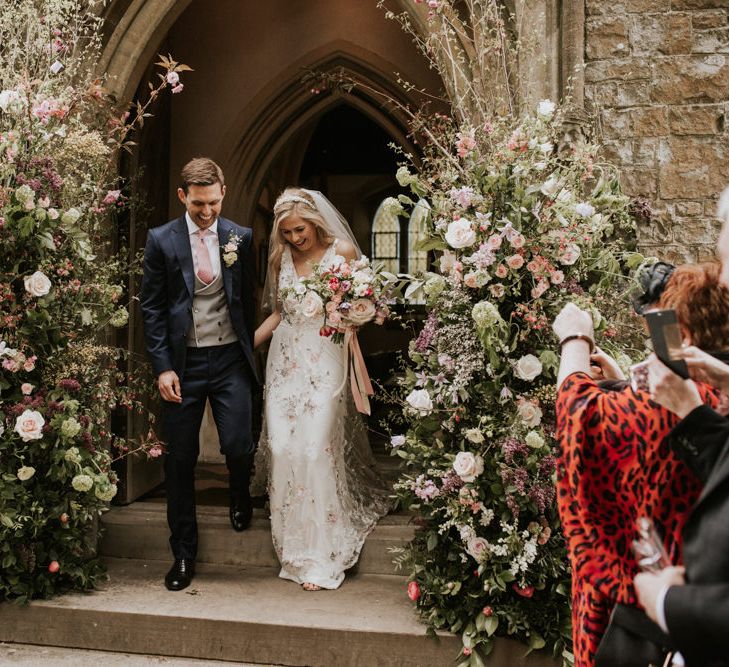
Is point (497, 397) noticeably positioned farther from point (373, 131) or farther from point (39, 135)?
point (373, 131)

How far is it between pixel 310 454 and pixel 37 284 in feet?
4.90

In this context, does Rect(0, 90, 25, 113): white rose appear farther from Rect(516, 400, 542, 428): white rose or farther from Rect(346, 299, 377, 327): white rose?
Rect(516, 400, 542, 428): white rose

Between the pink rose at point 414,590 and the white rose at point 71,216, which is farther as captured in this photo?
the white rose at point 71,216

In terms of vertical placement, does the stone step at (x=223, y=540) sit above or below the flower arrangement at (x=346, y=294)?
below

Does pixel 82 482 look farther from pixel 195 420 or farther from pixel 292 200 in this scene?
pixel 292 200

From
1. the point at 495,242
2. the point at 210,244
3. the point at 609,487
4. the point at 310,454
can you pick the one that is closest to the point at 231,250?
the point at 210,244

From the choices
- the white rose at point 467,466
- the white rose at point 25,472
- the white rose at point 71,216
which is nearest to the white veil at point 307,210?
the white rose at point 71,216

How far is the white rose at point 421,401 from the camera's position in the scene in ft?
11.3

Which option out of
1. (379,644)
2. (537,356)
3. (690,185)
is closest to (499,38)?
(690,185)

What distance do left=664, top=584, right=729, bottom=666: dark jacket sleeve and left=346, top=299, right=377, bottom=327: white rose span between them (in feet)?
7.95

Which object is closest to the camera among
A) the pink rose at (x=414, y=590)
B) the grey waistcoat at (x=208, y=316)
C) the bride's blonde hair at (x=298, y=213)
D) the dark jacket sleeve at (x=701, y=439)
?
the dark jacket sleeve at (x=701, y=439)

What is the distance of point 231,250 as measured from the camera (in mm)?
3979

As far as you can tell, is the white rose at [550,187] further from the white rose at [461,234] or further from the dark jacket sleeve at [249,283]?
the dark jacket sleeve at [249,283]

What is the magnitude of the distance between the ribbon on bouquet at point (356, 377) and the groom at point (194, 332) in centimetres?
48
